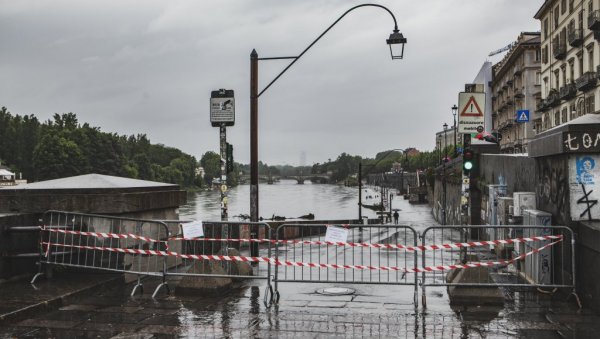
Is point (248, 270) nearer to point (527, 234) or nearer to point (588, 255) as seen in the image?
point (527, 234)

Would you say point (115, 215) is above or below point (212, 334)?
above

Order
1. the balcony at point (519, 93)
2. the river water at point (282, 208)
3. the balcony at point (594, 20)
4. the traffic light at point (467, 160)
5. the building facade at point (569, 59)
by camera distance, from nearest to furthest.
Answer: the traffic light at point (467, 160)
the balcony at point (594, 20)
the building facade at point (569, 59)
the balcony at point (519, 93)
the river water at point (282, 208)

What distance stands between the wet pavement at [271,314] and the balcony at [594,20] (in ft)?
126

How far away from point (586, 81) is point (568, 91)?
469 centimetres

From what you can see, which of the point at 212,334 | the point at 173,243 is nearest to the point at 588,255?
the point at 212,334

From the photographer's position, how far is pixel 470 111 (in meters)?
12.2

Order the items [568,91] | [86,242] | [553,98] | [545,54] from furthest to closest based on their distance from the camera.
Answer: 1. [545,54]
2. [553,98]
3. [568,91]
4. [86,242]

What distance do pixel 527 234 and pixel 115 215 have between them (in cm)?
695

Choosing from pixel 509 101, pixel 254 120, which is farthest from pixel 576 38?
pixel 254 120

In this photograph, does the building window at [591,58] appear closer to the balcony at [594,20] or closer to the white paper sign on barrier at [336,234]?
the balcony at [594,20]

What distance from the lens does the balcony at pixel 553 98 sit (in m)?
53.0

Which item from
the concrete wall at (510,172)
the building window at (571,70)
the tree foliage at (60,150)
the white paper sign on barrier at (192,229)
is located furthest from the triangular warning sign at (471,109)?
the tree foliage at (60,150)

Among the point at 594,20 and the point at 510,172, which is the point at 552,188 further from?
the point at 594,20

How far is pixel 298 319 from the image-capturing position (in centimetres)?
766
